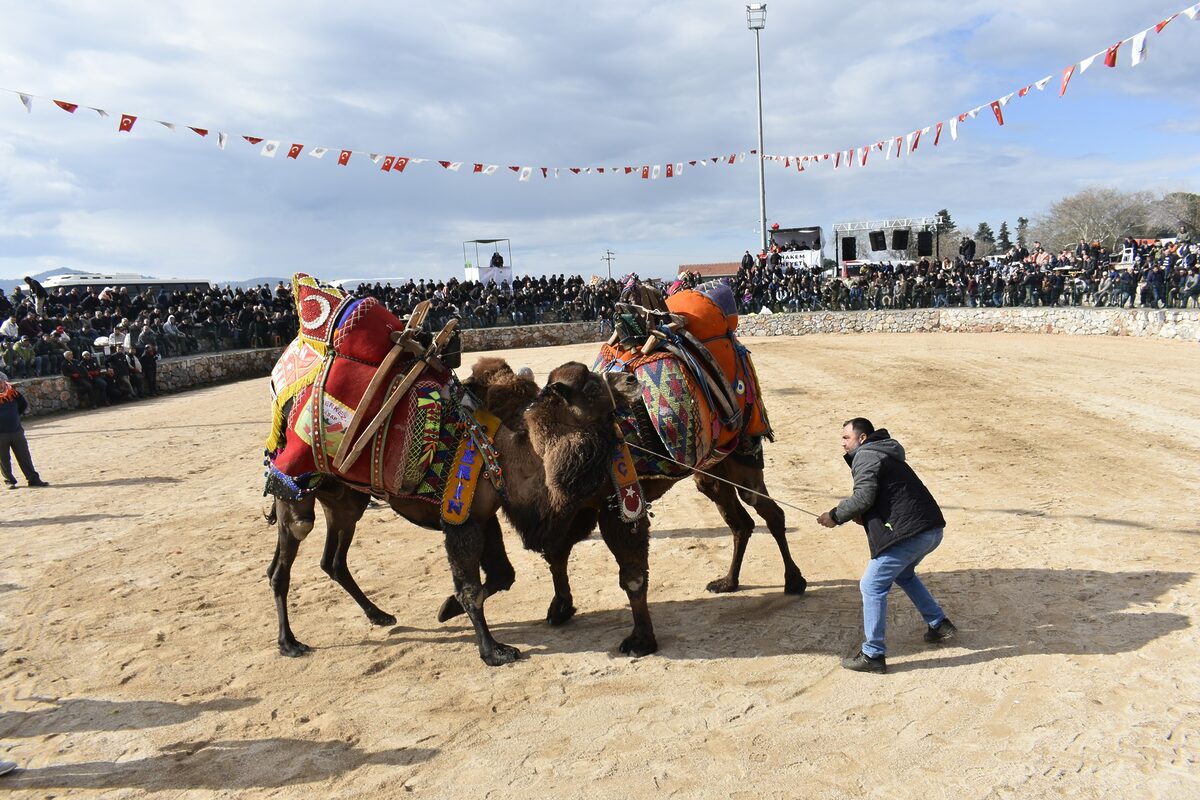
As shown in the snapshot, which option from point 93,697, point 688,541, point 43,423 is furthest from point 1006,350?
point 43,423

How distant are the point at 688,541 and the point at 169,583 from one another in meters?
4.67

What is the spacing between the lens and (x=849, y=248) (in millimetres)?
40562

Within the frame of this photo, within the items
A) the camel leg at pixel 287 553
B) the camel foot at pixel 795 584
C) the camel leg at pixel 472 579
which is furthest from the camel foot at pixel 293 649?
the camel foot at pixel 795 584

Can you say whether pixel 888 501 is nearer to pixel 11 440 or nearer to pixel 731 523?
pixel 731 523

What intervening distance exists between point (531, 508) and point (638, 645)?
1143mm

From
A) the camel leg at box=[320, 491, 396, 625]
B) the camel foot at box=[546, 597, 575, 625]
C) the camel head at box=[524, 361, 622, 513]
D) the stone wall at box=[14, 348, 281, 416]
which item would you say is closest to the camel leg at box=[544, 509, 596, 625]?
the camel foot at box=[546, 597, 575, 625]

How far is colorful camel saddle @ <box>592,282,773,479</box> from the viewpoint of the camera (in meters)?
5.05

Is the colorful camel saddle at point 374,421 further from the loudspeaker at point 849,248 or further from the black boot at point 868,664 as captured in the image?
the loudspeaker at point 849,248

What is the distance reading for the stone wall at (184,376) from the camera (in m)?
18.2

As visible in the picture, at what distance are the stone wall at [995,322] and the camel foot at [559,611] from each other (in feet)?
66.4

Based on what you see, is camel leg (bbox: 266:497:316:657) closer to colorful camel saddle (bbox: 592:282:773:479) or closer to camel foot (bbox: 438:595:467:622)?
camel foot (bbox: 438:595:467:622)

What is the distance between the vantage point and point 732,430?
5.61m

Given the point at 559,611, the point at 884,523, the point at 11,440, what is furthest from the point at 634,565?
the point at 11,440

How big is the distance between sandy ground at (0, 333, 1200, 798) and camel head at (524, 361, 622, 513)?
1.20 meters
